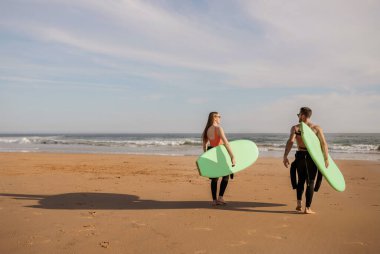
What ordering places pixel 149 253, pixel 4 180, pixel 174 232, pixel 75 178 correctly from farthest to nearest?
1. pixel 75 178
2. pixel 4 180
3. pixel 174 232
4. pixel 149 253

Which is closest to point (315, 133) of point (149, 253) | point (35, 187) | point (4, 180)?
point (149, 253)

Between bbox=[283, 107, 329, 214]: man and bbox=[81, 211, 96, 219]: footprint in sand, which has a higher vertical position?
bbox=[283, 107, 329, 214]: man

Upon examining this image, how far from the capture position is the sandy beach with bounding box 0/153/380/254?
371cm

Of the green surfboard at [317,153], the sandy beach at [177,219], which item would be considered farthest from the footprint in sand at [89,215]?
the green surfboard at [317,153]

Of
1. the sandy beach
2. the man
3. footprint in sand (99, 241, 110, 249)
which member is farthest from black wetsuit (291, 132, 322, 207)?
footprint in sand (99, 241, 110, 249)

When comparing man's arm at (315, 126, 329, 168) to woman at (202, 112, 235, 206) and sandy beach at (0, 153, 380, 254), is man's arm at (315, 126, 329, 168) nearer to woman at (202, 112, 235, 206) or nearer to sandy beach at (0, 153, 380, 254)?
sandy beach at (0, 153, 380, 254)

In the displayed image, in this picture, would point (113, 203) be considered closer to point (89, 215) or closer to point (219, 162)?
point (89, 215)

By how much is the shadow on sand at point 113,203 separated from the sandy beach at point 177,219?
0.02 meters

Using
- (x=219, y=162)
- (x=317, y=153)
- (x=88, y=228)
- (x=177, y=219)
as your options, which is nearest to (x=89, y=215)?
(x=88, y=228)

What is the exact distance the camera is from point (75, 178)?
8820 mm

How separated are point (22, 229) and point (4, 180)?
460 centimetres

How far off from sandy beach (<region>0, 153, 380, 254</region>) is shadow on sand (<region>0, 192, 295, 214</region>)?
0.02 meters

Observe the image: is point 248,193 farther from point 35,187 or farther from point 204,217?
point 35,187

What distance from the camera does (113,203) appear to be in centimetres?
589
